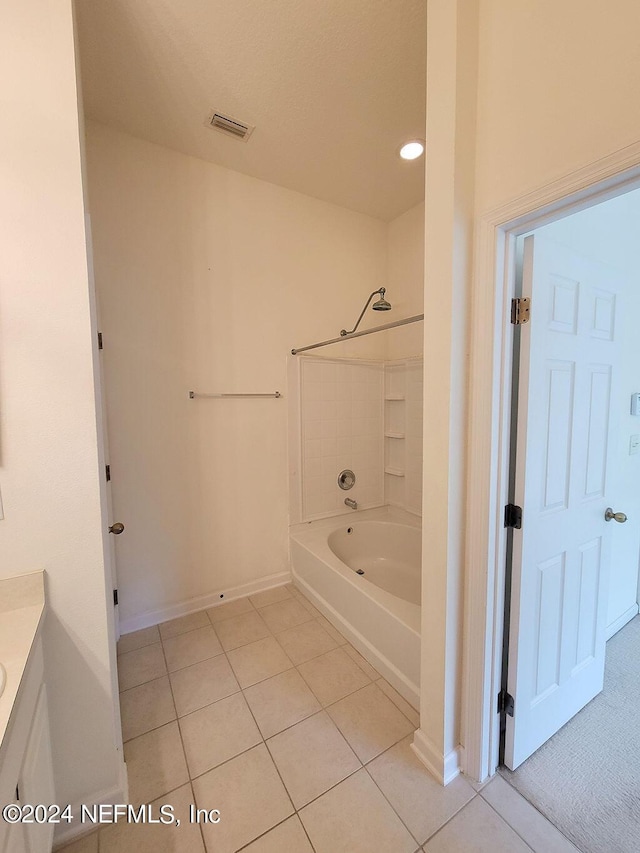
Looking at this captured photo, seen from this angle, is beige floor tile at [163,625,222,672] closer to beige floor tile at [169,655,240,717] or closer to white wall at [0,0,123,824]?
beige floor tile at [169,655,240,717]

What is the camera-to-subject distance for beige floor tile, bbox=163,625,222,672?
1.87 m

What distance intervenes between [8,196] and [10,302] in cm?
30

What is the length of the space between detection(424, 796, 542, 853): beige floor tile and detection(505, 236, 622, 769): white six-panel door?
0.22m

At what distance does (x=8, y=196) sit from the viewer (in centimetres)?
96

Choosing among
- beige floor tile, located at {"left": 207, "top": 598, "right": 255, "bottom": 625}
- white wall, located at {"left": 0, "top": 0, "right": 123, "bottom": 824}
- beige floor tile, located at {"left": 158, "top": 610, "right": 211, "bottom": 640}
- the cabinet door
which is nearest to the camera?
the cabinet door

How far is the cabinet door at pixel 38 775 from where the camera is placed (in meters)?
0.77

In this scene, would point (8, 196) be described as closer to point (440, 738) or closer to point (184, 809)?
point (184, 809)

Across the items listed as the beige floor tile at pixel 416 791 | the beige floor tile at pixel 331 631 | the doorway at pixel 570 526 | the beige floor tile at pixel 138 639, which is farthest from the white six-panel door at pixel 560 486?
the beige floor tile at pixel 138 639

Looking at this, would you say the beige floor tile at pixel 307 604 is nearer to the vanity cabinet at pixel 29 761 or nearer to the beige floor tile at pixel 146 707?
the beige floor tile at pixel 146 707

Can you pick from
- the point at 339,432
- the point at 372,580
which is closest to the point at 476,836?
the point at 372,580

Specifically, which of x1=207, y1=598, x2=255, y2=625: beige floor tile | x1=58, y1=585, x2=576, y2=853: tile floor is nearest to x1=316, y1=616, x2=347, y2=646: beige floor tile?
x1=58, y1=585, x2=576, y2=853: tile floor

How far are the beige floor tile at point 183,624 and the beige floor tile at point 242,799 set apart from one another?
3.05 ft

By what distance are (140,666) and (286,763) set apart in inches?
39.1

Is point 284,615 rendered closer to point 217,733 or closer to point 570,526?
point 217,733
